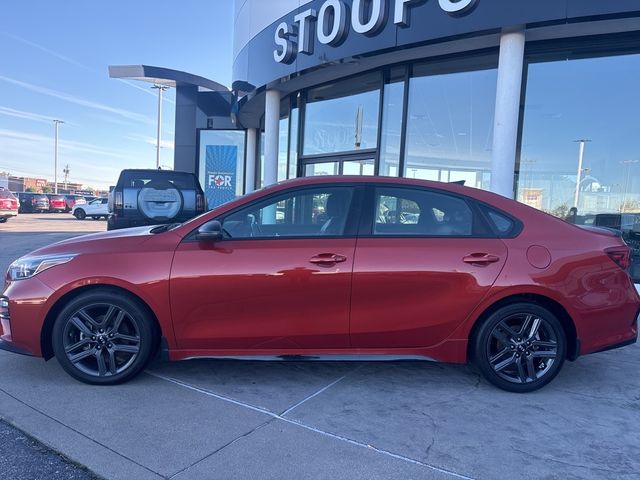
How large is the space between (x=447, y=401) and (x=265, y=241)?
5.96 ft

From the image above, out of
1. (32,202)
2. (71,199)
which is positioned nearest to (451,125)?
(32,202)

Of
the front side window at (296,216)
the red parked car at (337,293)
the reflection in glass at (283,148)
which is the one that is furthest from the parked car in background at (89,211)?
the front side window at (296,216)

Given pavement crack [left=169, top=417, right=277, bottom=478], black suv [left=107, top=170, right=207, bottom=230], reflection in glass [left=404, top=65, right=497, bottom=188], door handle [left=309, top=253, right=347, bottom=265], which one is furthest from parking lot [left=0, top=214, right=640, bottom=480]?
reflection in glass [left=404, top=65, right=497, bottom=188]

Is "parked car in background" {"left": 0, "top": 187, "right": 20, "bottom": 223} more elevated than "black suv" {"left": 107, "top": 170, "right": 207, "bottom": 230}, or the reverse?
"black suv" {"left": 107, "top": 170, "right": 207, "bottom": 230}

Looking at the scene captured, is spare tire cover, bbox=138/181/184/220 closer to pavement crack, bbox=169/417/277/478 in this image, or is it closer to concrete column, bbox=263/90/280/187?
concrete column, bbox=263/90/280/187

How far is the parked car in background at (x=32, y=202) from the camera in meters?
33.5

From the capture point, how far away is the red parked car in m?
3.49

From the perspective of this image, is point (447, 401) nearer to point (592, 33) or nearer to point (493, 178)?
point (493, 178)

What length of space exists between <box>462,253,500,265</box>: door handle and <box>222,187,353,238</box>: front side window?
3.19 feet

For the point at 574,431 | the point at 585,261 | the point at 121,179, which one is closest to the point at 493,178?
the point at 585,261

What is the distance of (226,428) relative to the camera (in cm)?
304

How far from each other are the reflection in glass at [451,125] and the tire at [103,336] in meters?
6.72

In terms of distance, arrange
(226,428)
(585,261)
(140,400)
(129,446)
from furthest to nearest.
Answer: (585,261)
(140,400)
(226,428)
(129,446)

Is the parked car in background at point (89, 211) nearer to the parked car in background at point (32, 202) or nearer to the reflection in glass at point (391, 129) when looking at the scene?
the parked car in background at point (32, 202)
